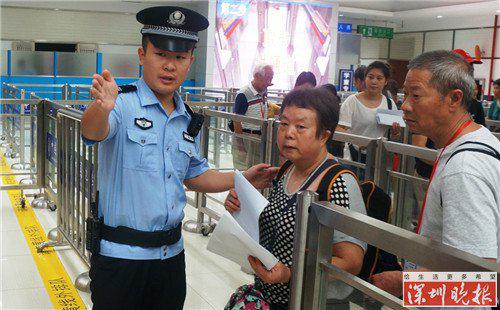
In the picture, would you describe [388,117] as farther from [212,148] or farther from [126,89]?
[126,89]

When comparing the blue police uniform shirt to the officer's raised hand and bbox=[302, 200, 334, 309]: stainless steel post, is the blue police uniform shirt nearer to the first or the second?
the officer's raised hand

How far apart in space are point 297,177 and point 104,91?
0.70m

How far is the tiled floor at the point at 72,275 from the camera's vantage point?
151 inches

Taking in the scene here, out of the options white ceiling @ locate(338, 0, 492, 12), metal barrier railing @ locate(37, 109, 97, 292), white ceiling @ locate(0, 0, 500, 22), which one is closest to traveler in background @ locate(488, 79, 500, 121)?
metal barrier railing @ locate(37, 109, 97, 292)

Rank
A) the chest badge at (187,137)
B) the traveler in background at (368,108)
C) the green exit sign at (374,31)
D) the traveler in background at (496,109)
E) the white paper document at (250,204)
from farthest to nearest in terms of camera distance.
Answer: the green exit sign at (374,31) → the traveler in background at (496,109) → the traveler in background at (368,108) → the chest badge at (187,137) → the white paper document at (250,204)

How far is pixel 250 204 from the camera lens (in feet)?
5.53

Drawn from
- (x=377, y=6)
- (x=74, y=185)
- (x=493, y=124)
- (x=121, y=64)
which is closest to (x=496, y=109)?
(x=493, y=124)

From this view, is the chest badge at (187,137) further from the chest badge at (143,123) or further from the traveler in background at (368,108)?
the traveler in background at (368,108)

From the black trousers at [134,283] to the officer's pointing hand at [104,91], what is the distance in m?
0.60

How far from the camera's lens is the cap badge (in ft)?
6.92

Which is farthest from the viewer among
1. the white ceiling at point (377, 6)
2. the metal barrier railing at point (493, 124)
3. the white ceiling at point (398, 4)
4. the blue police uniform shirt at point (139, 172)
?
the white ceiling at point (398, 4)

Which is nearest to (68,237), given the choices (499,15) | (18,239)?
(18,239)

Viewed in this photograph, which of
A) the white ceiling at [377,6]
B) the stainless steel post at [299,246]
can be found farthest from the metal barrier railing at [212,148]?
the white ceiling at [377,6]

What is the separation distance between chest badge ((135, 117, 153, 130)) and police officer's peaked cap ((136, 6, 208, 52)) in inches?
10.9
